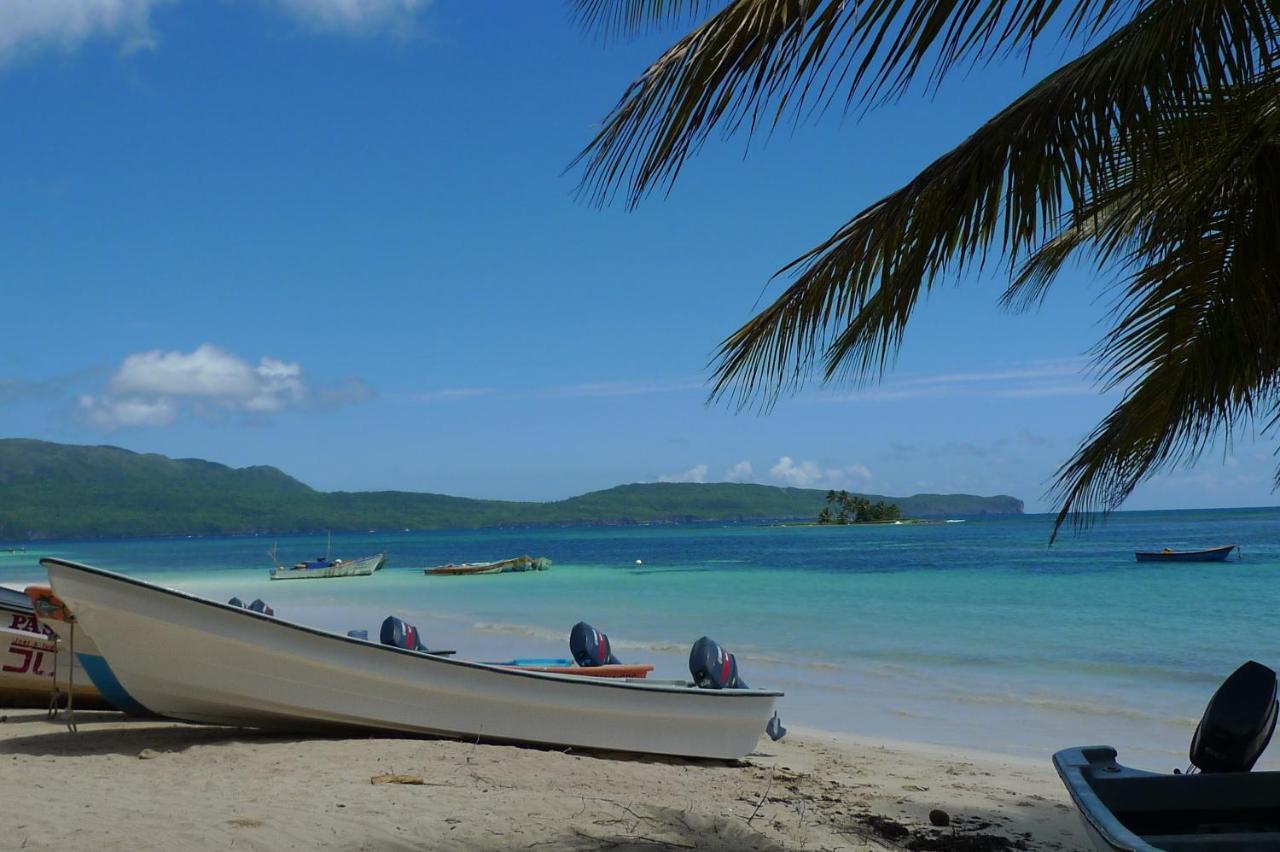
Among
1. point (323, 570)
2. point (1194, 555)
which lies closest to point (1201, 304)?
point (1194, 555)

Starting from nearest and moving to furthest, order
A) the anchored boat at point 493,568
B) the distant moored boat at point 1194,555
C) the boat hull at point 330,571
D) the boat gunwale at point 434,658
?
the boat gunwale at point 434,658 < the distant moored boat at point 1194,555 < the boat hull at point 330,571 < the anchored boat at point 493,568

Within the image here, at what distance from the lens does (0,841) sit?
4.49 metres

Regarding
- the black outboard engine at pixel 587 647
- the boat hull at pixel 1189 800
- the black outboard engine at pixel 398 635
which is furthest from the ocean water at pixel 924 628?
the boat hull at pixel 1189 800

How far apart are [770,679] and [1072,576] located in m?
22.7

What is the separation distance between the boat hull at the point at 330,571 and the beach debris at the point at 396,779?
3686 cm

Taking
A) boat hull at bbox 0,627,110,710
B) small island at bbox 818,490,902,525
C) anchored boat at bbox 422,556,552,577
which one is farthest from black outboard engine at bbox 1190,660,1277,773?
small island at bbox 818,490,902,525

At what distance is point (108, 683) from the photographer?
22.8 feet

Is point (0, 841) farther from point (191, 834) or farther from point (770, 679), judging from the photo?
point (770, 679)

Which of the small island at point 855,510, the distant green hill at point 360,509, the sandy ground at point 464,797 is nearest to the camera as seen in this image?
the sandy ground at point 464,797

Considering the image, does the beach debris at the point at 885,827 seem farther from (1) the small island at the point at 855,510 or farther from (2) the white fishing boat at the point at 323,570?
(1) the small island at the point at 855,510

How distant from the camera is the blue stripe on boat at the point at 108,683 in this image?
6.91 meters

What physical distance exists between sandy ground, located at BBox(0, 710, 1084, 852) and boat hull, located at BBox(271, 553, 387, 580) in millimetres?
34156

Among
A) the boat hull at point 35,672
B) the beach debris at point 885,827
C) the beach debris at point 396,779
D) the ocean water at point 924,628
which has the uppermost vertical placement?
the boat hull at point 35,672

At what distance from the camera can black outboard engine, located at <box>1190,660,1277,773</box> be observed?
4.66 m
